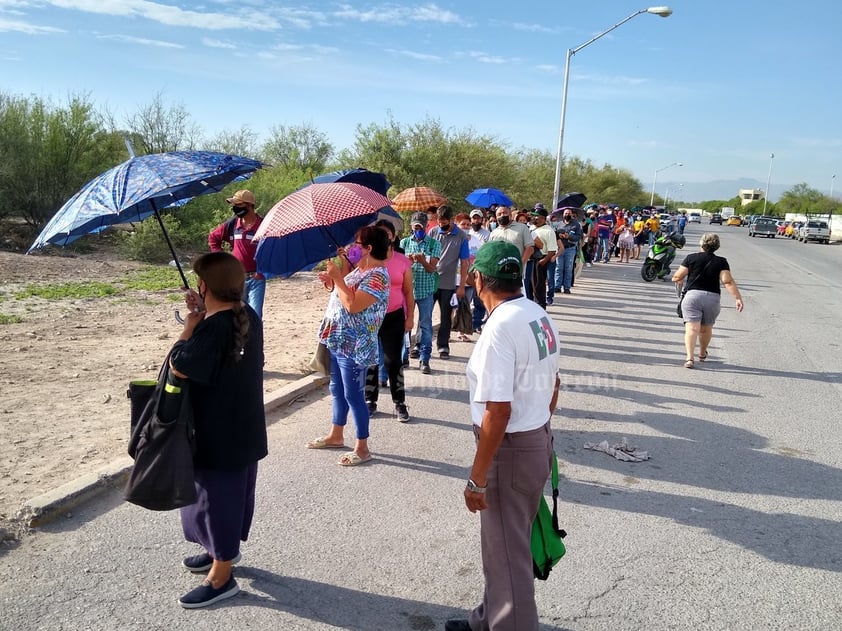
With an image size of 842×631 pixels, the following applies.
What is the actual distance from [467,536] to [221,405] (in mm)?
1786

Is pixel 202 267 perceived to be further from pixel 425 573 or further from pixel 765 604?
pixel 765 604

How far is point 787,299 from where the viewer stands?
1461cm

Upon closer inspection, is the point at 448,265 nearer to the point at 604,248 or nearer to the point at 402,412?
the point at 402,412

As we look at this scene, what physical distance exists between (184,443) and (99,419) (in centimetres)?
312

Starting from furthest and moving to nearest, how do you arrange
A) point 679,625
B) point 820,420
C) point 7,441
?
point 820,420
point 7,441
point 679,625

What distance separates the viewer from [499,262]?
256 centimetres

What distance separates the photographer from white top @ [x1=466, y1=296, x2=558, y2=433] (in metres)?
2.42

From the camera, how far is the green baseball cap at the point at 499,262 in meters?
2.57

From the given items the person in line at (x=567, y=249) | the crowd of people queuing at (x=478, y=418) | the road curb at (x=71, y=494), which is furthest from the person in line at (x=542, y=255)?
the road curb at (x=71, y=494)

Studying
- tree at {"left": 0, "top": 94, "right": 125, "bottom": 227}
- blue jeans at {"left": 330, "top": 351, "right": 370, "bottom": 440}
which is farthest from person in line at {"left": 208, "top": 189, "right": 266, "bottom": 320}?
tree at {"left": 0, "top": 94, "right": 125, "bottom": 227}

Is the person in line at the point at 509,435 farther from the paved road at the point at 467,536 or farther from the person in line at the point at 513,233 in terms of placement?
the person in line at the point at 513,233

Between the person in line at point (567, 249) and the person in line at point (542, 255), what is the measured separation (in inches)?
105

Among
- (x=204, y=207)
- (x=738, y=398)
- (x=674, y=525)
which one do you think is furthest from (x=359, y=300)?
(x=204, y=207)

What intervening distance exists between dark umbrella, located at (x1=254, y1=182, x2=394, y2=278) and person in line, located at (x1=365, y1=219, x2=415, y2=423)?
459mm
